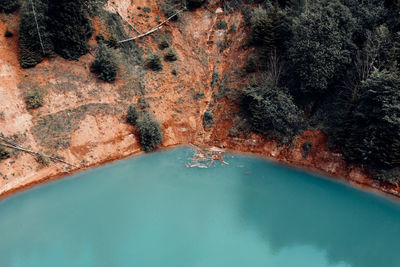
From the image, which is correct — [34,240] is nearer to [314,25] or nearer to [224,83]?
[224,83]

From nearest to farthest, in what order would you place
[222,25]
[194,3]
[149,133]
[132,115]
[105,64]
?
[149,133]
[132,115]
[105,64]
[222,25]
[194,3]

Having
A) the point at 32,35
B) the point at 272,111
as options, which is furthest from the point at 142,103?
the point at 272,111

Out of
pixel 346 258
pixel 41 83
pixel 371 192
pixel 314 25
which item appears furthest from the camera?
pixel 41 83

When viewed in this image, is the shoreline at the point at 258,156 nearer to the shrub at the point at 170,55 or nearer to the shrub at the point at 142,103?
the shrub at the point at 142,103

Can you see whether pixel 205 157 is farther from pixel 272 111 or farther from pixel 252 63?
pixel 252 63

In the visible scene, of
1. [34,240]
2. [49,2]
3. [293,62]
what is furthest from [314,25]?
[34,240]

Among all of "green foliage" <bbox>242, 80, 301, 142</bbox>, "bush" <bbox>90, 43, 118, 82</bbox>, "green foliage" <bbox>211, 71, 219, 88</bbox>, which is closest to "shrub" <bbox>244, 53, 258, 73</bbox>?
"green foliage" <bbox>242, 80, 301, 142</bbox>
